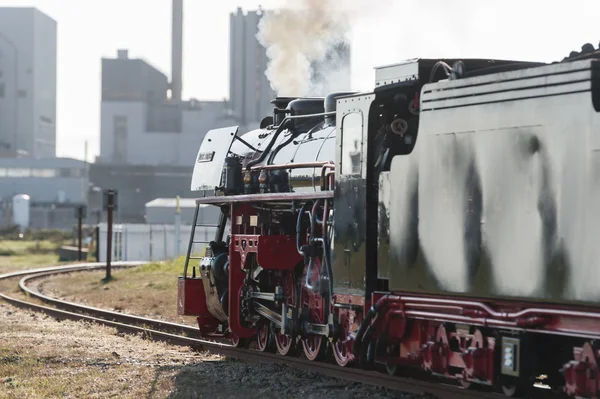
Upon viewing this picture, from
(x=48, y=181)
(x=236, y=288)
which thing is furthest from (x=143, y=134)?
(x=236, y=288)

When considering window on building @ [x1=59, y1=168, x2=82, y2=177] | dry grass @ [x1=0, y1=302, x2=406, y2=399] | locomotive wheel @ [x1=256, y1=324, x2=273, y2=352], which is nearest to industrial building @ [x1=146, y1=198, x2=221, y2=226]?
window on building @ [x1=59, y1=168, x2=82, y2=177]

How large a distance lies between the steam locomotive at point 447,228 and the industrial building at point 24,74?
101 m

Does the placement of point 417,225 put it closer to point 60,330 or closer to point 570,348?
point 570,348

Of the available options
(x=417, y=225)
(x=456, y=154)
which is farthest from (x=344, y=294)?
(x=456, y=154)

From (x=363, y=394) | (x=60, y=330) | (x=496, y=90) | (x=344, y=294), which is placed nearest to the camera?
(x=496, y=90)

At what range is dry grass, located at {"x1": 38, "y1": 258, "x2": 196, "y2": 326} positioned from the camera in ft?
75.7

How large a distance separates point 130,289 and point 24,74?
90763mm

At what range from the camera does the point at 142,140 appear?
99188 mm

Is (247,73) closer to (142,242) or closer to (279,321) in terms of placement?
(142,242)

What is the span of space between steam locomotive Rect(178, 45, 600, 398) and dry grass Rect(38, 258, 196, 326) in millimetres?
7318

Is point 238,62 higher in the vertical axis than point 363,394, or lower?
higher

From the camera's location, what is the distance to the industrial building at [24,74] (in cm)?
11281

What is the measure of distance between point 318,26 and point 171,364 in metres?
13.0

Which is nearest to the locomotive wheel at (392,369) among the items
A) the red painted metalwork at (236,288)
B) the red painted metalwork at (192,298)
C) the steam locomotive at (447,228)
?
the steam locomotive at (447,228)
